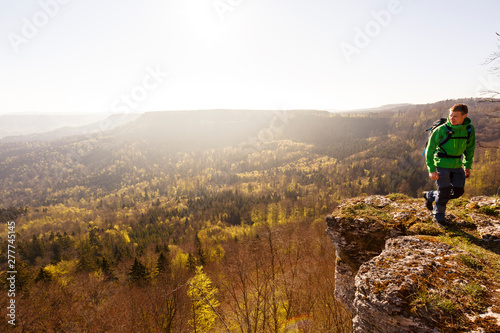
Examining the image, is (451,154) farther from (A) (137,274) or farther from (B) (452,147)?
(A) (137,274)

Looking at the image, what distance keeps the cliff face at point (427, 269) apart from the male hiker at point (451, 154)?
2.69ft

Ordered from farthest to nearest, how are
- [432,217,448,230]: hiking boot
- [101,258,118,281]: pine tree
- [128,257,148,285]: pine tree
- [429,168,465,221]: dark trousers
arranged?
[101,258,118,281]: pine tree
[128,257,148,285]: pine tree
[432,217,448,230]: hiking boot
[429,168,465,221]: dark trousers

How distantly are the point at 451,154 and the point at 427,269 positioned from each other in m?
3.18

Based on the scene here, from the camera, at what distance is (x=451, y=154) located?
5.59 m

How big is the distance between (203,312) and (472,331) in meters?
23.8

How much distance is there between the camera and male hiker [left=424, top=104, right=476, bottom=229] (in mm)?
5434

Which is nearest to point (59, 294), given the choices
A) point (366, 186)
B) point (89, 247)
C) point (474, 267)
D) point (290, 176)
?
point (474, 267)

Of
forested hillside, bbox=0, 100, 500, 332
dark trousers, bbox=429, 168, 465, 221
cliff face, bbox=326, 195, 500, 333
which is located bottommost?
forested hillside, bbox=0, 100, 500, 332

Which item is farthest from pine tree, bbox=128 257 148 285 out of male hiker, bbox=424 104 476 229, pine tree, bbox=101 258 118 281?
Answer: male hiker, bbox=424 104 476 229

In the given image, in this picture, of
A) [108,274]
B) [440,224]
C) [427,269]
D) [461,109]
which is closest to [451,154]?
[461,109]

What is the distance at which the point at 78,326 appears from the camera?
687 inches

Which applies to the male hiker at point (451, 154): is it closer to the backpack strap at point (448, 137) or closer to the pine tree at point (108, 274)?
the backpack strap at point (448, 137)

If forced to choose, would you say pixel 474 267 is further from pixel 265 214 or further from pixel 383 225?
pixel 265 214

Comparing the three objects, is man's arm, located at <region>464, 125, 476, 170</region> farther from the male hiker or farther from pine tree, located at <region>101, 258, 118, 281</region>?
pine tree, located at <region>101, 258, 118, 281</region>
